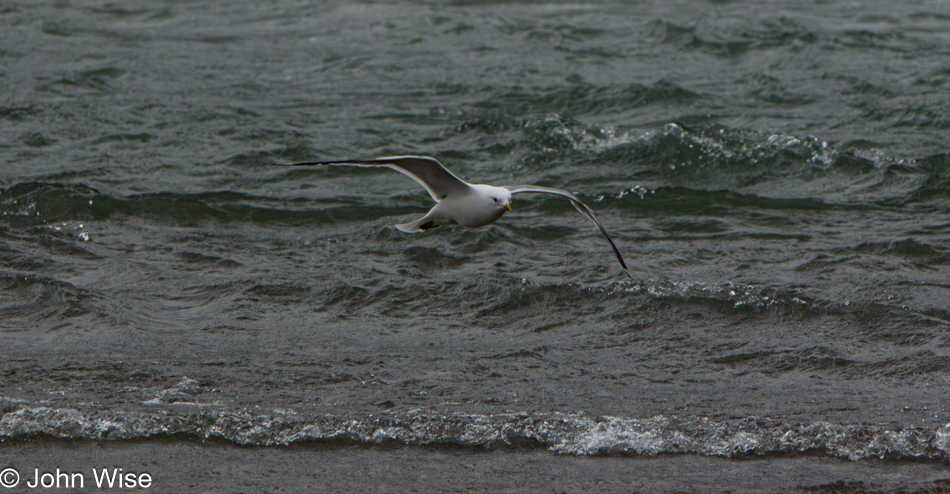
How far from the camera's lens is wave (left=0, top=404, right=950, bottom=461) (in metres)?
5.11

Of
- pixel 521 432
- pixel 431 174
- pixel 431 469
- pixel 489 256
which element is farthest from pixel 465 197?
pixel 431 469

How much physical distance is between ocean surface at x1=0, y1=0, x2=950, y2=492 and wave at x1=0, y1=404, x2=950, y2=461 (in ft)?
0.06

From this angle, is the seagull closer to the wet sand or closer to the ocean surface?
the ocean surface

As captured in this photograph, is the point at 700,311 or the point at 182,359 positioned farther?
the point at 700,311

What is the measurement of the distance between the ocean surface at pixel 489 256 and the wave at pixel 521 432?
0.06 feet

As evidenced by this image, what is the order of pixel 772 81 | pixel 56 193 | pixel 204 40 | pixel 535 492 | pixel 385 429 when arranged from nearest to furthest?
1. pixel 535 492
2. pixel 385 429
3. pixel 56 193
4. pixel 772 81
5. pixel 204 40

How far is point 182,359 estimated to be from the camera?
20.1ft

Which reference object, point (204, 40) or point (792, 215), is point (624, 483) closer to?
point (792, 215)

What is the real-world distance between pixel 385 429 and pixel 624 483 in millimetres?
1188

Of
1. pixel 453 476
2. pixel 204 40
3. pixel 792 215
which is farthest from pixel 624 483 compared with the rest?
pixel 204 40

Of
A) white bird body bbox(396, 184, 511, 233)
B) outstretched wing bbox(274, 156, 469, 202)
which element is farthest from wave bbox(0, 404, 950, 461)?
white bird body bbox(396, 184, 511, 233)

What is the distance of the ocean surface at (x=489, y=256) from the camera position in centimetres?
522

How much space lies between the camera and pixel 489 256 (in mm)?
8227

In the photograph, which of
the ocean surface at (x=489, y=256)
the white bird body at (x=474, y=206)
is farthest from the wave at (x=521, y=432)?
the white bird body at (x=474, y=206)
